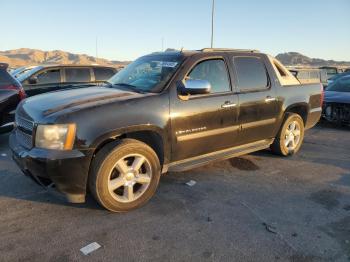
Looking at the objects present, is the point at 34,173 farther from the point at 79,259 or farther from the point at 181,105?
the point at 181,105

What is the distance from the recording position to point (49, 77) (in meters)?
9.76

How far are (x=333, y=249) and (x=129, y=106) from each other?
2.47m

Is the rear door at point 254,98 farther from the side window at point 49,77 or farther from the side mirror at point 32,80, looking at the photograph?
the side window at point 49,77

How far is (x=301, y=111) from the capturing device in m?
6.32

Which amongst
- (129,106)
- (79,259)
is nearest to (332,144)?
(129,106)

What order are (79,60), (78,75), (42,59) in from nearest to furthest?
(78,75), (79,60), (42,59)

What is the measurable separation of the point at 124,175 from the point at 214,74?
1894mm

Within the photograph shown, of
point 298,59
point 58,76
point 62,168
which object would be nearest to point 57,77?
point 58,76

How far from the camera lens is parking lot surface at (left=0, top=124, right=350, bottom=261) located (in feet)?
10.1

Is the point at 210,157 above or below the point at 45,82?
below

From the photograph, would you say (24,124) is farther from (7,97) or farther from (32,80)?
(32,80)

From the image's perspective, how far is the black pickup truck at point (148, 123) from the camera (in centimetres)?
351

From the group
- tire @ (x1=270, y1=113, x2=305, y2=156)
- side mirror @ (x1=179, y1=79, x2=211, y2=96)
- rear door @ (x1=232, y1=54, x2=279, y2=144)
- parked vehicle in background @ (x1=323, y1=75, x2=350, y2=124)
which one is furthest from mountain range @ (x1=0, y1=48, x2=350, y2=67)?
side mirror @ (x1=179, y1=79, x2=211, y2=96)

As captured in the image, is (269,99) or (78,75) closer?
(269,99)
